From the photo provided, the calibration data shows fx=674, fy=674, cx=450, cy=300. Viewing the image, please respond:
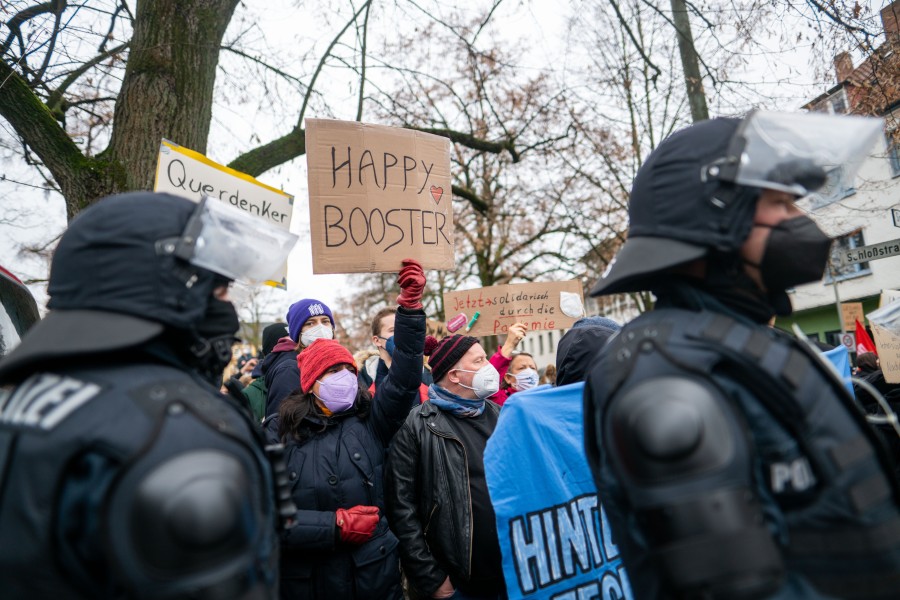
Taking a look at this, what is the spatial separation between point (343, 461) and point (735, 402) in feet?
7.07

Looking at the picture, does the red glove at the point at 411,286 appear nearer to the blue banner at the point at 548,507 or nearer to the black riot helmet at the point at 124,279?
the blue banner at the point at 548,507

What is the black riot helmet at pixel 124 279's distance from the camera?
4.97ft

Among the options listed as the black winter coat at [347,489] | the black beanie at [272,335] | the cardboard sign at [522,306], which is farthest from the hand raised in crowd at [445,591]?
the cardboard sign at [522,306]

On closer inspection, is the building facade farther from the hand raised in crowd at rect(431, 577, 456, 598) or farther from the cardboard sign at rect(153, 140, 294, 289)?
the cardboard sign at rect(153, 140, 294, 289)

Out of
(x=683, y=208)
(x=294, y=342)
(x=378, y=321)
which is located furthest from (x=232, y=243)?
(x=378, y=321)

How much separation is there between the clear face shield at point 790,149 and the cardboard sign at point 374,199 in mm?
2549

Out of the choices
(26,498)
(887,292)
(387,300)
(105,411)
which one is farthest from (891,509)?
(387,300)

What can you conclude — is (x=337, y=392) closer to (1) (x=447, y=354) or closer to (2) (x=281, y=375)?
(1) (x=447, y=354)

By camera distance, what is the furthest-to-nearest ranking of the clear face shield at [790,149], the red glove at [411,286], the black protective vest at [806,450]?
the red glove at [411,286] < the clear face shield at [790,149] < the black protective vest at [806,450]

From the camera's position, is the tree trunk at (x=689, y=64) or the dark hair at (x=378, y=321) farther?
the tree trunk at (x=689, y=64)

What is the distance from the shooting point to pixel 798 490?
1.46 m

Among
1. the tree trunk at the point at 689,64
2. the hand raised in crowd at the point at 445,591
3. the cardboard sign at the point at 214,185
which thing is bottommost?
the hand raised in crowd at the point at 445,591

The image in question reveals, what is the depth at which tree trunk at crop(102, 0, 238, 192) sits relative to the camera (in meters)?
4.59

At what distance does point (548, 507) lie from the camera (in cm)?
305
